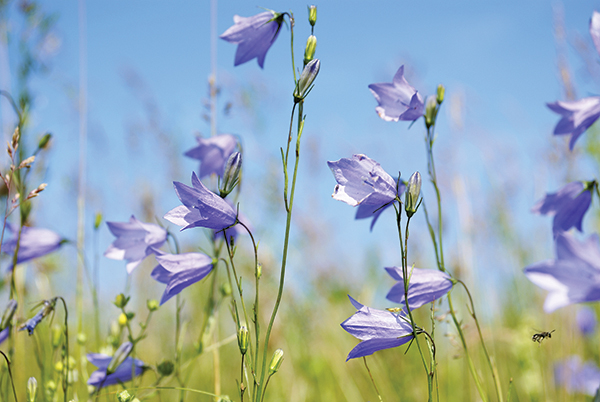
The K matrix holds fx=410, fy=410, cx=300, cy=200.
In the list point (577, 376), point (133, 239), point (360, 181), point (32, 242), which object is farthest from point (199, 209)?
point (577, 376)

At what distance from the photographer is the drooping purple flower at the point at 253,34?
110cm

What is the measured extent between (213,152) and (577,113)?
1.06 metres

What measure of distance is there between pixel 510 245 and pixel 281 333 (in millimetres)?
1945

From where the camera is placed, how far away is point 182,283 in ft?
3.28

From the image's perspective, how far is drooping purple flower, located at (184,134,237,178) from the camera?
4.65 feet

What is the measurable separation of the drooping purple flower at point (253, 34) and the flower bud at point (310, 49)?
24 cm

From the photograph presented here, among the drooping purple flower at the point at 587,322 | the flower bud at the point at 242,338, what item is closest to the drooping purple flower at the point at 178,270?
the flower bud at the point at 242,338

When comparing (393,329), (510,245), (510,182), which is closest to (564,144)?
(510,245)

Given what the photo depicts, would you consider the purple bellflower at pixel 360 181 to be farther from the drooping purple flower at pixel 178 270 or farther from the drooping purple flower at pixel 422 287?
the drooping purple flower at pixel 178 270

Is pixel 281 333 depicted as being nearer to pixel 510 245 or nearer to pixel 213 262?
pixel 213 262

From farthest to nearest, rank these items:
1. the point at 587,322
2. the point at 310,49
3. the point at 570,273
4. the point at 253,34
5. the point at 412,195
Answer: the point at 587,322
the point at 253,34
the point at 310,49
the point at 412,195
the point at 570,273

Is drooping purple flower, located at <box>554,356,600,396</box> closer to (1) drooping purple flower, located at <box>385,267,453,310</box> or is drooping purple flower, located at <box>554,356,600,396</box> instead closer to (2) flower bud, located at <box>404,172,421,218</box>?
(1) drooping purple flower, located at <box>385,267,453,310</box>

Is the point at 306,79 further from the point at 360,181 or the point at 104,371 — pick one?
the point at 104,371

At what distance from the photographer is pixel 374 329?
0.83 m
